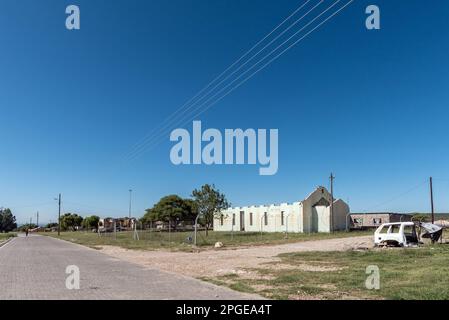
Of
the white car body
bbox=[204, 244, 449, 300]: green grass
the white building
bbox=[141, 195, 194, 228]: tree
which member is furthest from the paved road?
bbox=[141, 195, 194, 228]: tree

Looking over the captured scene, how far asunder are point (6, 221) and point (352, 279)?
160m

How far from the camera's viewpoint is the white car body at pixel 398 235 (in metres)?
24.4

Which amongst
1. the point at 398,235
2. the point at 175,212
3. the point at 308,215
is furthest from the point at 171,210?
the point at 398,235

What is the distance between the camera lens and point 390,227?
1005 inches

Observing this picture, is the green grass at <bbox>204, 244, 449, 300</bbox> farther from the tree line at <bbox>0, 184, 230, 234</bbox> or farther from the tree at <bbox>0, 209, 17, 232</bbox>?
the tree at <bbox>0, 209, 17, 232</bbox>

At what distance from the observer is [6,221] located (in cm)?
15438

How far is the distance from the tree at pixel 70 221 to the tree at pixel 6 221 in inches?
862

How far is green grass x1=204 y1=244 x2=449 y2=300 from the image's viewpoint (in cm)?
1099

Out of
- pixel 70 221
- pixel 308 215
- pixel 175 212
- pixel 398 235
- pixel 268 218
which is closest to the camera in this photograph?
pixel 398 235

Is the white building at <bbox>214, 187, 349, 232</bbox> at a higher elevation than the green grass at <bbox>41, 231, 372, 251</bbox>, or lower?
higher

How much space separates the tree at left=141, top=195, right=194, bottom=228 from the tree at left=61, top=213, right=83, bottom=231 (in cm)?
5921

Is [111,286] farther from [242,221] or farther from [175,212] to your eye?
[175,212]
